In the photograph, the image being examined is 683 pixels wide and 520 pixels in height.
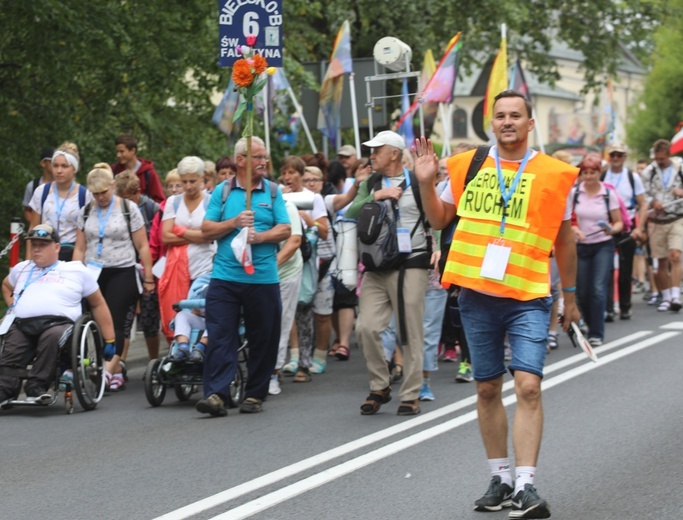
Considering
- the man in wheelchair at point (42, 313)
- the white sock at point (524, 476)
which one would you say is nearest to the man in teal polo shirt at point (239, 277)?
the man in wheelchair at point (42, 313)

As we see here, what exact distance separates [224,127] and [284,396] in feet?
21.5

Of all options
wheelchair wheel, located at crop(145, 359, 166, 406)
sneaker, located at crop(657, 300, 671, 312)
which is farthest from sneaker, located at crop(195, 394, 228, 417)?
sneaker, located at crop(657, 300, 671, 312)

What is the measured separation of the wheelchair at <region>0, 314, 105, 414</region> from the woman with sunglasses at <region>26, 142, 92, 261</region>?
154 centimetres

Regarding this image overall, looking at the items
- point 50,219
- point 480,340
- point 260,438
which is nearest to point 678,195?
point 50,219

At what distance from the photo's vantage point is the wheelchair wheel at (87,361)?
10.3 m

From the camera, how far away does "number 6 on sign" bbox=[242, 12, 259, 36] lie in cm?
1356

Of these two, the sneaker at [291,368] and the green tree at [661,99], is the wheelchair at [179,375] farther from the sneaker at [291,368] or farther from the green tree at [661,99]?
the green tree at [661,99]

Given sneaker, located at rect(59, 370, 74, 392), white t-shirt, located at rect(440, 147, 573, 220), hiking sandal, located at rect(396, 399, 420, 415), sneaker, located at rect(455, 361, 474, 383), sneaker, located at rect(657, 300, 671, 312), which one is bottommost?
sneaker, located at rect(657, 300, 671, 312)

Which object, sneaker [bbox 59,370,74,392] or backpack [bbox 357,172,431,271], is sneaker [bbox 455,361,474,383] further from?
sneaker [bbox 59,370,74,392]

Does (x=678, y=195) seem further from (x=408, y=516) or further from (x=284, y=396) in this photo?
(x=408, y=516)

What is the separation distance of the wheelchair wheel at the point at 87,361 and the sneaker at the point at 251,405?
117cm

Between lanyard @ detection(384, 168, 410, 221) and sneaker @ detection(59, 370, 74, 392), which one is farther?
sneaker @ detection(59, 370, 74, 392)

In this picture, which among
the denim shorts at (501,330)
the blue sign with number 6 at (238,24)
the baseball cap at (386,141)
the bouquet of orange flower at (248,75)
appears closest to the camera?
the denim shorts at (501,330)

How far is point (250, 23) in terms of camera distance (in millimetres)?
13586
